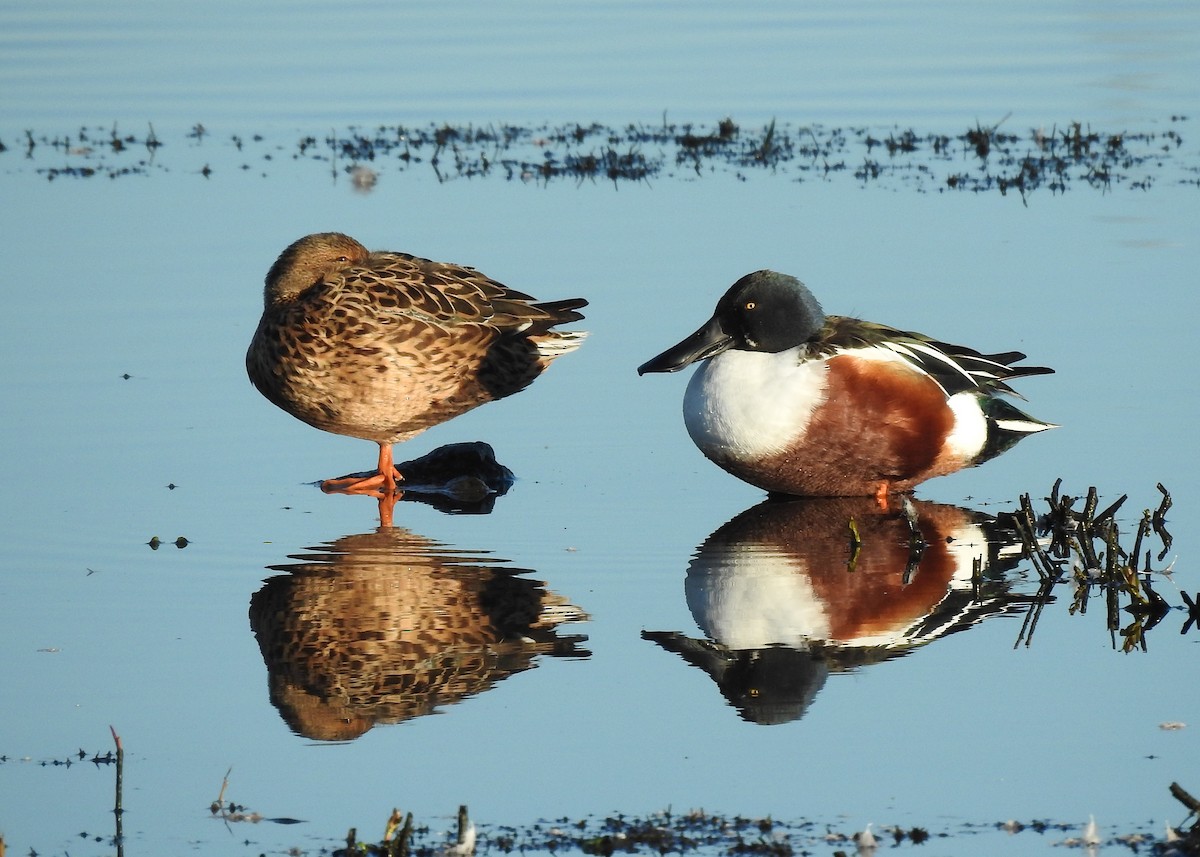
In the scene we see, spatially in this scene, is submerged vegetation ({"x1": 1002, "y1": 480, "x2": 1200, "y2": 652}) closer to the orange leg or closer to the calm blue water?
the calm blue water

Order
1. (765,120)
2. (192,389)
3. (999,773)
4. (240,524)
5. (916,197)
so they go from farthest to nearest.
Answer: (765,120) → (916,197) → (192,389) → (240,524) → (999,773)

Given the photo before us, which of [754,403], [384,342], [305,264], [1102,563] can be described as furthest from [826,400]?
[305,264]

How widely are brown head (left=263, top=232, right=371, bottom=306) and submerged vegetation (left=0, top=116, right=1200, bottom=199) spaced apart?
5046mm

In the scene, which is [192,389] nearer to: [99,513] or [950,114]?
[99,513]

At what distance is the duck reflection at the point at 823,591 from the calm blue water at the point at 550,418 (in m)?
0.09

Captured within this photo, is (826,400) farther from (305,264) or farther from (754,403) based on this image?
(305,264)

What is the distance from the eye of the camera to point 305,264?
7.82 metres

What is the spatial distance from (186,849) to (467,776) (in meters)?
0.71

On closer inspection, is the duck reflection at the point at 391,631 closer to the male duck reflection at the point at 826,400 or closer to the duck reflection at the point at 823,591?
the duck reflection at the point at 823,591

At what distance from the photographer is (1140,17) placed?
67.9 ft

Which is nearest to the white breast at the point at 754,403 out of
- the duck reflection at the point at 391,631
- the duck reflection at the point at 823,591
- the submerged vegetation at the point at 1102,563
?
the duck reflection at the point at 823,591

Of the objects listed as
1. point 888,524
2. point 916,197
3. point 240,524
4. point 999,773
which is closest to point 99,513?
point 240,524

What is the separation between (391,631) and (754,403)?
6.79 feet

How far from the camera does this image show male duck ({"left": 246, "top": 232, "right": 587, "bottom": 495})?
7.59 meters
